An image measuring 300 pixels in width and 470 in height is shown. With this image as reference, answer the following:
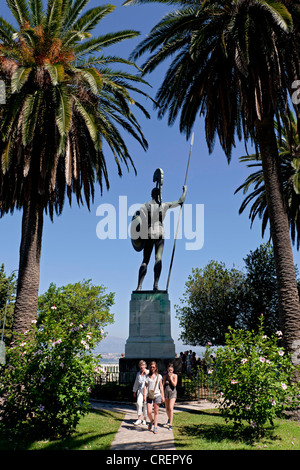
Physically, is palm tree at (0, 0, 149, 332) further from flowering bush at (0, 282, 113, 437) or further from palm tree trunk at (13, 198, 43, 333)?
flowering bush at (0, 282, 113, 437)

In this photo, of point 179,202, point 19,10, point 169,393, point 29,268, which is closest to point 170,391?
point 169,393

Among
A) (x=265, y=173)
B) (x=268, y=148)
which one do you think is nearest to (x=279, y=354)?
(x=265, y=173)

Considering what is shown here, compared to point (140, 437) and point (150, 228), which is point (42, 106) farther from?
point (140, 437)

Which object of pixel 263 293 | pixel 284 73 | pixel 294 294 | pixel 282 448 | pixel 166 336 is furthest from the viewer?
pixel 263 293

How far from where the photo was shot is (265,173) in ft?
39.9

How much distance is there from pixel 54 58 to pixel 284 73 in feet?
24.8

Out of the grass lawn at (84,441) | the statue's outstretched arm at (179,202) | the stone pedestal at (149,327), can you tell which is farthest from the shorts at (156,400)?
the statue's outstretched arm at (179,202)

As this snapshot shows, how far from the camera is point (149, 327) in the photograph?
566 inches

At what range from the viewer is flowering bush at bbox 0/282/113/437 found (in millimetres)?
7586

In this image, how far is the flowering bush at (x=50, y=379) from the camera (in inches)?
299

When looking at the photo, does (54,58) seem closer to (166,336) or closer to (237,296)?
(166,336)

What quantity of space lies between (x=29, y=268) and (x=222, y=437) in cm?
725

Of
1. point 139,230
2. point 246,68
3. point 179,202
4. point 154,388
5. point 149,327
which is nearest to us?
point 154,388

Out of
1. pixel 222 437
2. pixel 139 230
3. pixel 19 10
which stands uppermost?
pixel 19 10
